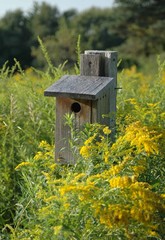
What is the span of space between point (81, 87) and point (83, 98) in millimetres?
115

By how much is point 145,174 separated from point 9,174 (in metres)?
1.13

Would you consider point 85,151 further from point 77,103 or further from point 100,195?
point 77,103

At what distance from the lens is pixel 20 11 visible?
114 feet

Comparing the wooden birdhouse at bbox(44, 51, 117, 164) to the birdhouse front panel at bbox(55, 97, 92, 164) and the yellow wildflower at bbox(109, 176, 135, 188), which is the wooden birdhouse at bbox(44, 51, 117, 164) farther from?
the yellow wildflower at bbox(109, 176, 135, 188)

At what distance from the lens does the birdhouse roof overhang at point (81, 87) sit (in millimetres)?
3763

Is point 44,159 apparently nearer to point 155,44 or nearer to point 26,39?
point 155,44

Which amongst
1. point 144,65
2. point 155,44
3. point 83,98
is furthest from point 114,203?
point 155,44

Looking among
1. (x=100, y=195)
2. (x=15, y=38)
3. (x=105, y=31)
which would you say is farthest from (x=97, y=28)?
(x=100, y=195)

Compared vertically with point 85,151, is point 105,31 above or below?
below

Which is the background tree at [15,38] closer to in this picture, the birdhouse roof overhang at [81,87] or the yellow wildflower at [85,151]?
the birdhouse roof overhang at [81,87]

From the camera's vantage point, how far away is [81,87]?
12.7ft

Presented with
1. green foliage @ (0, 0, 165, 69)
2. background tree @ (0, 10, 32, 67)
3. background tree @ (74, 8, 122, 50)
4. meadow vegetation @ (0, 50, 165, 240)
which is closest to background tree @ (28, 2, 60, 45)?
green foliage @ (0, 0, 165, 69)

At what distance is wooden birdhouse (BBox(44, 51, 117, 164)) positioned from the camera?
12.6 feet

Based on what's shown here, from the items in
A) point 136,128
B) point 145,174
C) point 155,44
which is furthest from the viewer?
point 155,44
